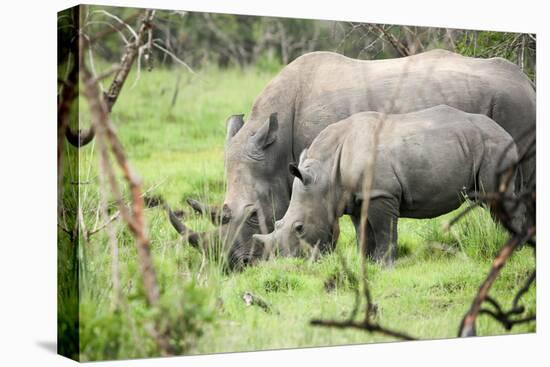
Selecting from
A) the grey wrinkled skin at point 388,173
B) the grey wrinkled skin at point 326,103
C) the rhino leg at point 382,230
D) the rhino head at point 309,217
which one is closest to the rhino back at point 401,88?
the grey wrinkled skin at point 326,103

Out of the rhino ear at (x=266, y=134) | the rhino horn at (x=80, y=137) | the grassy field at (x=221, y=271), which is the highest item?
the rhino horn at (x=80, y=137)

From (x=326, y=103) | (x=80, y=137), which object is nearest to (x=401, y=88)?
(x=326, y=103)

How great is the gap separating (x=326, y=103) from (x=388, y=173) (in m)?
0.72

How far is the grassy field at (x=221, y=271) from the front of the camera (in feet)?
16.1

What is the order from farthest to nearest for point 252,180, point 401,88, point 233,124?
point 401,88 < point 233,124 < point 252,180

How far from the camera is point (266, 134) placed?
19.5 feet

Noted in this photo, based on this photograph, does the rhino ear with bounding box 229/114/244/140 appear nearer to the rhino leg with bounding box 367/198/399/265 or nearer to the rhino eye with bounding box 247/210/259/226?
the rhino eye with bounding box 247/210/259/226

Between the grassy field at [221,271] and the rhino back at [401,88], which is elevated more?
the rhino back at [401,88]

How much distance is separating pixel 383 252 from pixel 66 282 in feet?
6.94

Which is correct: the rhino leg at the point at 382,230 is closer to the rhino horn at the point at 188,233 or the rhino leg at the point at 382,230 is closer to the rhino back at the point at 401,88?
the rhino back at the point at 401,88

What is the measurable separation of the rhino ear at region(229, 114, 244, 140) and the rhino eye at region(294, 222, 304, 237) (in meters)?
0.81

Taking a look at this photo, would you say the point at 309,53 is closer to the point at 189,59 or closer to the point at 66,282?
the point at 189,59

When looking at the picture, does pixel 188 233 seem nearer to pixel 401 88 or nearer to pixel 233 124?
pixel 233 124

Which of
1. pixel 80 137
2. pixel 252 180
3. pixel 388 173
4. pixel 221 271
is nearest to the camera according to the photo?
pixel 80 137
